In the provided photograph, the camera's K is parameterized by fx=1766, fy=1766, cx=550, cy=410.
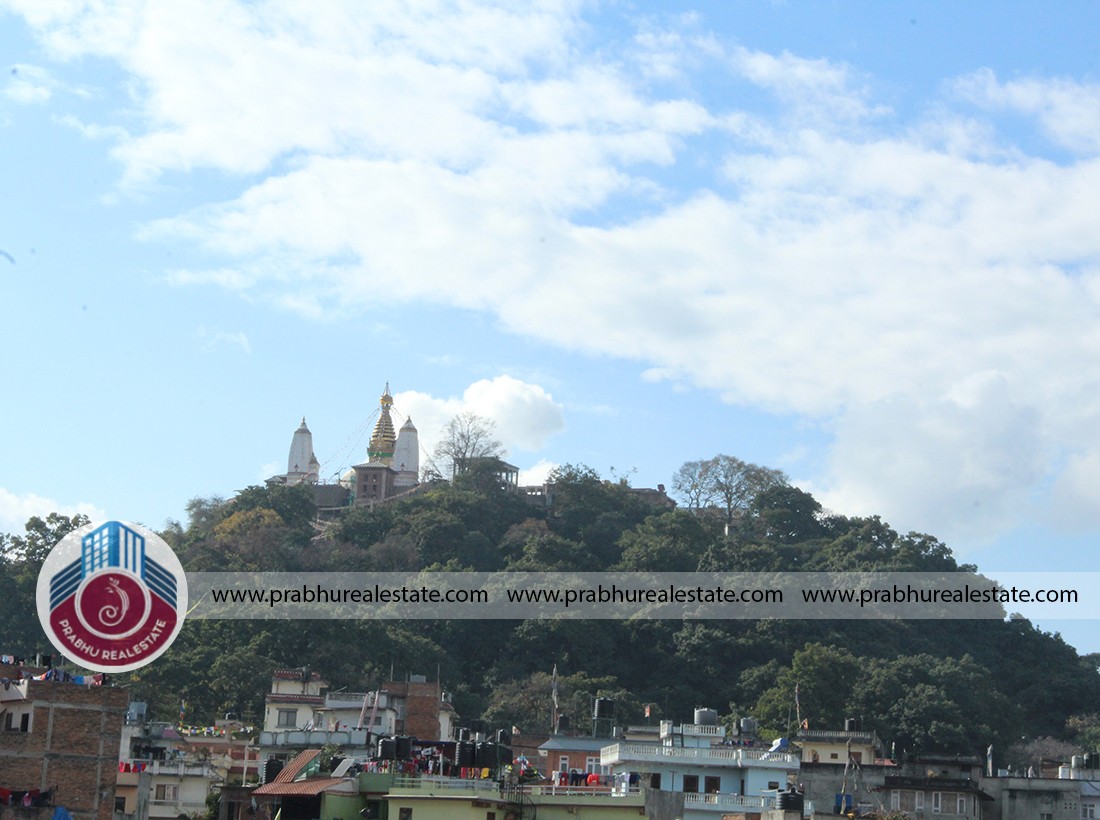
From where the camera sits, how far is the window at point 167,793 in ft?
189

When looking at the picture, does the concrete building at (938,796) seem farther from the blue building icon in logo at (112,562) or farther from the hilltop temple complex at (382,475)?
the hilltop temple complex at (382,475)

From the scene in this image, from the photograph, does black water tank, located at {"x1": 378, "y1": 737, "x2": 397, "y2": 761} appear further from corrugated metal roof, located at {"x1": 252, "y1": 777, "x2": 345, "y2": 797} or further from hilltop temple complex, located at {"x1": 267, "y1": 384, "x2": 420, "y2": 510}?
hilltop temple complex, located at {"x1": 267, "y1": 384, "x2": 420, "y2": 510}

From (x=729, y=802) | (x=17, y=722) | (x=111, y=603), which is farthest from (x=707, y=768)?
(x=17, y=722)

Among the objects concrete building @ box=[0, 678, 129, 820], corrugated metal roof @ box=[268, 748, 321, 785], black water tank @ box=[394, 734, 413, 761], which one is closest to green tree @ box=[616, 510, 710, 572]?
corrugated metal roof @ box=[268, 748, 321, 785]

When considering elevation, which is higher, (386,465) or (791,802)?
(386,465)

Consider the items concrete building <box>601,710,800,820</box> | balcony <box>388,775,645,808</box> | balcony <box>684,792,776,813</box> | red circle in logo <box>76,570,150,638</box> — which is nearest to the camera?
balcony <box>388,775,645,808</box>

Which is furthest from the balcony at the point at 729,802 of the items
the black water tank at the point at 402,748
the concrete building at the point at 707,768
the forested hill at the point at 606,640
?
the forested hill at the point at 606,640

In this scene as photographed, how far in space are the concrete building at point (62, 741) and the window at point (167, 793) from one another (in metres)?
10.9

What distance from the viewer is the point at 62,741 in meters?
45.8

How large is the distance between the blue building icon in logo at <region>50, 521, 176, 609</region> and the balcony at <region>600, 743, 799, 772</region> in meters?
15.6

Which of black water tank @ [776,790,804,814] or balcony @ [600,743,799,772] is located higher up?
balcony @ [600,743,799,772]

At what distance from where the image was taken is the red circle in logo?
49.2 meters

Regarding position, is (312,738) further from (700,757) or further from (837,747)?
(837,747)

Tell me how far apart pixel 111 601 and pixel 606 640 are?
57.7 metres
